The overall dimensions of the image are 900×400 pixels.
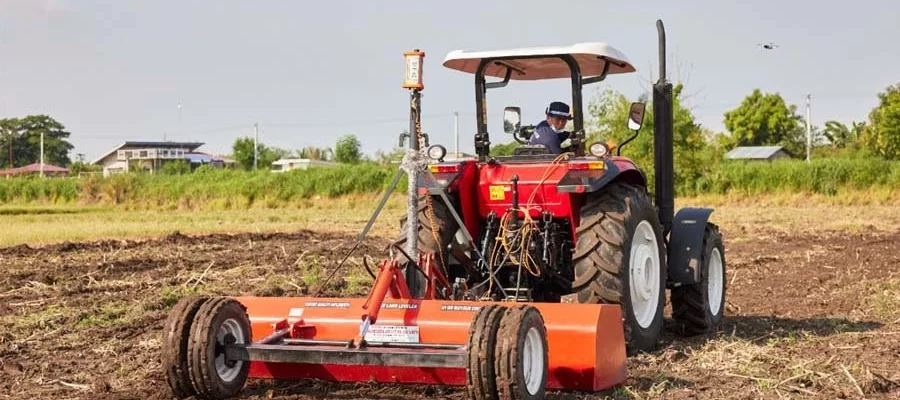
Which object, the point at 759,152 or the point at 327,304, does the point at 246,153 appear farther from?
the point at 327,304

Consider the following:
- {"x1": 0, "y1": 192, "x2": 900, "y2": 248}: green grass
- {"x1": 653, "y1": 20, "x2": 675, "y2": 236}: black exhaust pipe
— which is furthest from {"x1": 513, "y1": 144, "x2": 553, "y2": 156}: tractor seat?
{"x1": 0, "y1": 192, "x2": 900, "y2": 248}: green grass

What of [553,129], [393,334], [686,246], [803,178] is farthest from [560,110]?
[803,178]

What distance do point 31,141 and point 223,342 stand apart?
3759 inches

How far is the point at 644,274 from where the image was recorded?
7.75 meters

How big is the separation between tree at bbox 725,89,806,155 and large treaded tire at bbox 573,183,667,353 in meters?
68.7

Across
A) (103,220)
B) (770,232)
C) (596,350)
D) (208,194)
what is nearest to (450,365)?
(596,350)

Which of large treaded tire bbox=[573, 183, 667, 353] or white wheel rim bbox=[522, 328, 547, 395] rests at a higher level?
large treaded tire bbox=[573, 183, 667, 353]

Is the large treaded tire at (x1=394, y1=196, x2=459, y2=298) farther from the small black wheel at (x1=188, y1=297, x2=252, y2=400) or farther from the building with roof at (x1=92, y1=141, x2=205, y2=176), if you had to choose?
the building with roof at (x1=92, y1=141, x2=205, y2=176)

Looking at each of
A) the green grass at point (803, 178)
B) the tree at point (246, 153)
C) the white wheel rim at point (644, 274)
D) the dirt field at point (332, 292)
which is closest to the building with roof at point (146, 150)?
the tree at point (246, 153)

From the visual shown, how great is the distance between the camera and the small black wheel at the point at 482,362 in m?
5.39

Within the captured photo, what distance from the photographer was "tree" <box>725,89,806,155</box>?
244ft

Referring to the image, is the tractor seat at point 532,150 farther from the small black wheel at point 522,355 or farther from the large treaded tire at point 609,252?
the small black wheel at point 522,355

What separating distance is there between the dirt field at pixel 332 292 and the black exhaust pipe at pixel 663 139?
105 centimetres

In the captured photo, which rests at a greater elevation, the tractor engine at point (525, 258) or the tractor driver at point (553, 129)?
the tractor driver at point (553, 129)
